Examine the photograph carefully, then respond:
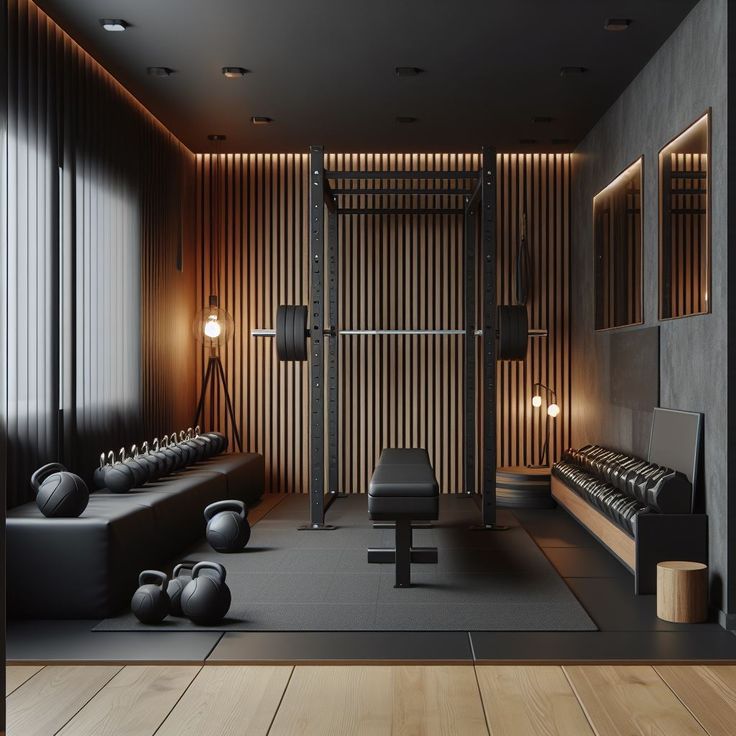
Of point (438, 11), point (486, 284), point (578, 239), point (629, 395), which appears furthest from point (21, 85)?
point (578, 239)

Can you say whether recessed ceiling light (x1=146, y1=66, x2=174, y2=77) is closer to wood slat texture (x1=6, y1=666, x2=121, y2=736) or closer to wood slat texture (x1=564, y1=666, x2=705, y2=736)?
wood slat texture (x1=6, y1=666, x2=121, y2=736)

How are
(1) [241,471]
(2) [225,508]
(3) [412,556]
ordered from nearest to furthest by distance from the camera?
1. (3) [412,556]
2. (2) [225,508]
3. (1) [241,471]

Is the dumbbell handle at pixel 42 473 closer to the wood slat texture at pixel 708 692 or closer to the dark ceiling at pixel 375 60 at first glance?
the dark ceiling at pixel 375 60

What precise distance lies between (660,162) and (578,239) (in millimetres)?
2568

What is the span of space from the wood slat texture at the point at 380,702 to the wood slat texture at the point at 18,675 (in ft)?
3.54

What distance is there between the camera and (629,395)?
596 cm

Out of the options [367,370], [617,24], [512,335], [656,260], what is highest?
[617,24]

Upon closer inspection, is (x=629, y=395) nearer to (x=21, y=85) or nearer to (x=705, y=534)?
(x=705, y=534)

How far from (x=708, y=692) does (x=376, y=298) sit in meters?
5.61

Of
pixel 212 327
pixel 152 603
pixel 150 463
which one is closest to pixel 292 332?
pixel 150 463

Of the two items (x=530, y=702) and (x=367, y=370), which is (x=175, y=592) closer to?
(x=530, y=702)

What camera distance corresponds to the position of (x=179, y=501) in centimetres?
530

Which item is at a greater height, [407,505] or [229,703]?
[407,505]

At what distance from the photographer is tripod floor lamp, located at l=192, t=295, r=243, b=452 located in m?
7.84
